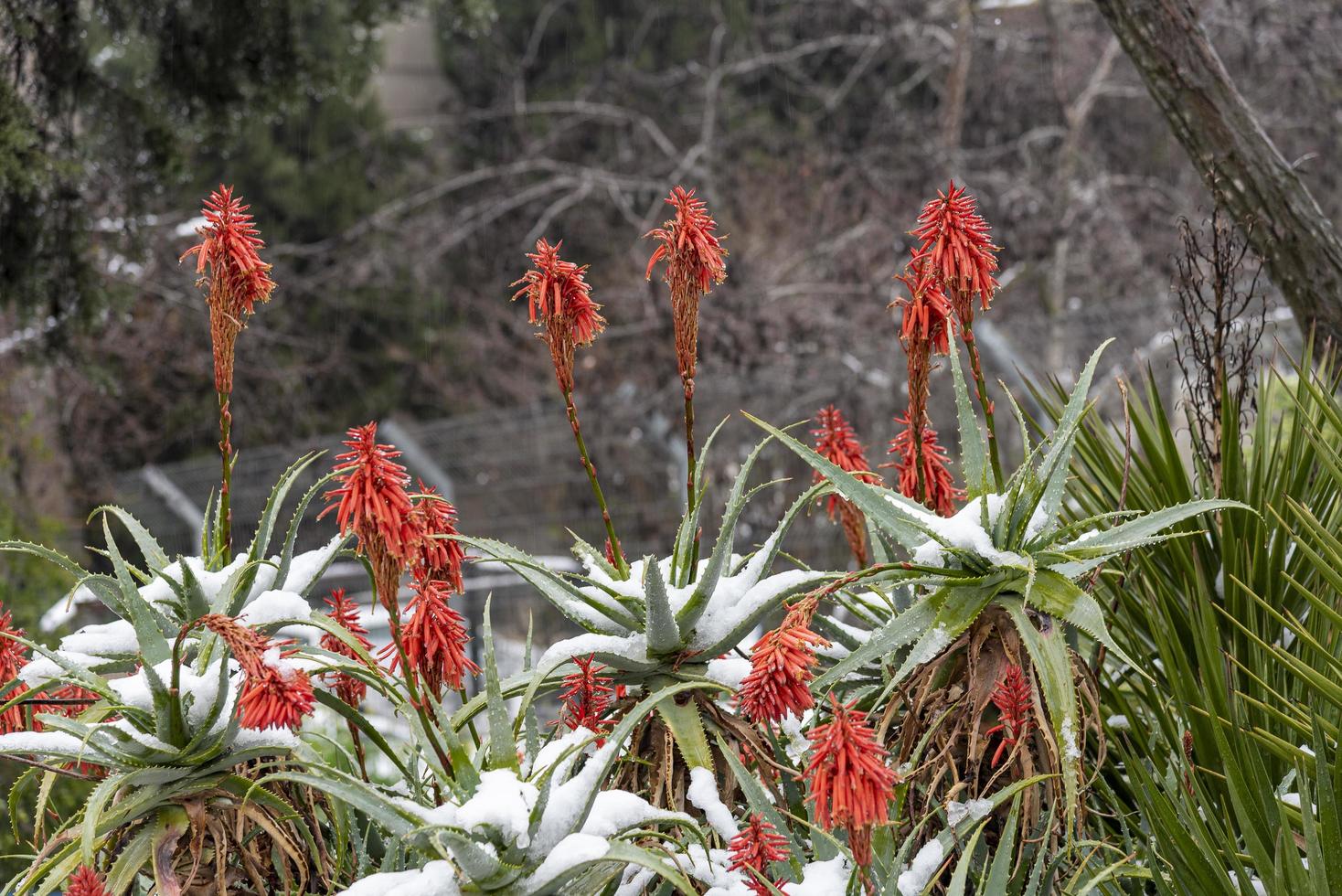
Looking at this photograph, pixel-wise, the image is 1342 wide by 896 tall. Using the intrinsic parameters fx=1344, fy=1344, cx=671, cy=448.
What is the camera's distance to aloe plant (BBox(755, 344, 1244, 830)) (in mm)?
1741

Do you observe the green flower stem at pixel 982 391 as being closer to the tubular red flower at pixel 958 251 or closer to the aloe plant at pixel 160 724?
the tubular red flower at pixel 958 251

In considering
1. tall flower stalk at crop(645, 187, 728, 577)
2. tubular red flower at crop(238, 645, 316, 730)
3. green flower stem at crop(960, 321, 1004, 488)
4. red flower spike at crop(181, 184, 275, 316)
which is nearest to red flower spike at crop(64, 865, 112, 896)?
tubular red flower at crop(238, 645, 316, 730)

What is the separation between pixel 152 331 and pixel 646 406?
4.60 metres

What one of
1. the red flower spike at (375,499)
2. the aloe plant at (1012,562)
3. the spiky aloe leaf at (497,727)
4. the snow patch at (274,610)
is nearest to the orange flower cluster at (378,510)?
the red flower spike at (375,499)

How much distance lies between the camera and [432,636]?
185 centimetres

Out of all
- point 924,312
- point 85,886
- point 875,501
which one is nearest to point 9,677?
point 85,886

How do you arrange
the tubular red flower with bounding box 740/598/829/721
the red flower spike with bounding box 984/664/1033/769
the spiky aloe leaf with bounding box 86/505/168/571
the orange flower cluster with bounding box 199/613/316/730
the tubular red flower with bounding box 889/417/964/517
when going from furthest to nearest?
the tubular red flower with bounding box 889/417/964/517 → the spiky aloe leaf with bounding box 86/505/168/571 → the red flower spike with bounding box 984/664/1033/769 → the tubular red flower with bounding box 740/598/829/721 → the orange flower cluster with bounding box 199/613/316/730

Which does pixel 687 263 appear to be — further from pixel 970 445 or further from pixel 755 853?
pixel 755 853

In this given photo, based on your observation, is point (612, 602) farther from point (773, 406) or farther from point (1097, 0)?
point (773, 406)

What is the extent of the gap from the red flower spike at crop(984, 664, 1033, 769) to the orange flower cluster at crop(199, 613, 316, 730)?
89cm

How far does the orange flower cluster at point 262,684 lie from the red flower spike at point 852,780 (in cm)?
62

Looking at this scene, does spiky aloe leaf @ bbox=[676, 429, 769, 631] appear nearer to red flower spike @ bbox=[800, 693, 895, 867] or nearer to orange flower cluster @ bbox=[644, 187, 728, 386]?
orange flower cluster @ bbox=[644, 187, 728, 386]

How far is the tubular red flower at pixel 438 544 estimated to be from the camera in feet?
6.12

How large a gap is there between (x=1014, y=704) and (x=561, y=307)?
0.81 metres
